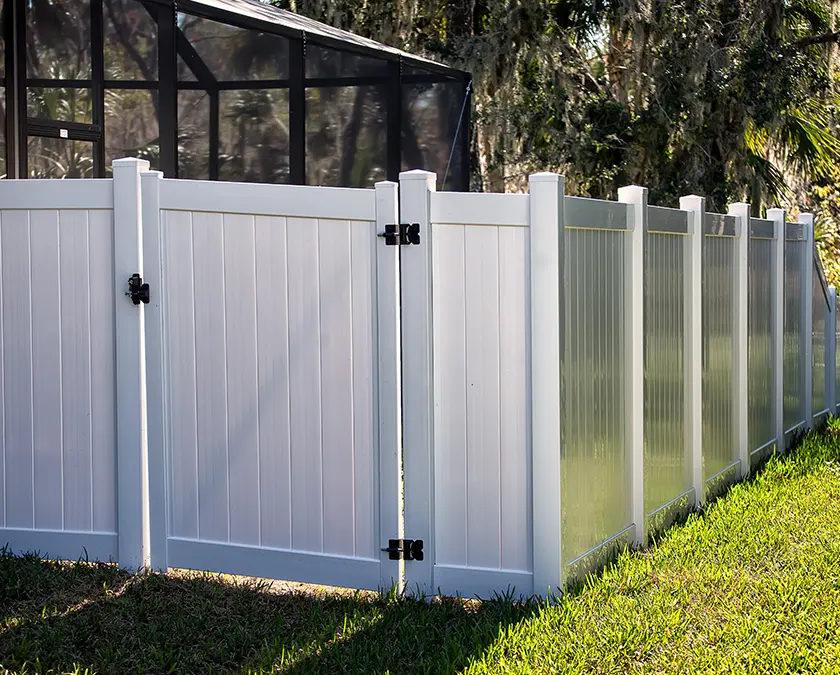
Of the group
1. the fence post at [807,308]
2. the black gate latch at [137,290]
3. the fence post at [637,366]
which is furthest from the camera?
the fence post at [807,308]

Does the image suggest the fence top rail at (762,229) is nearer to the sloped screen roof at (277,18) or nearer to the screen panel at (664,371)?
the screen panel at (664,371)

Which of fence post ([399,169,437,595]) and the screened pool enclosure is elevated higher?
the screened pool enclosure

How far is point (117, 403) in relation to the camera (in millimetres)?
4855

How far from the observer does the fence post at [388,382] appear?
14.6 feet

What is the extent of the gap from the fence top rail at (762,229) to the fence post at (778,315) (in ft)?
0.13

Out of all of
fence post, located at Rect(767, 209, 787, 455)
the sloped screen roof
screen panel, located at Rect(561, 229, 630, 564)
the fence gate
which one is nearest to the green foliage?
the sloped screen roof

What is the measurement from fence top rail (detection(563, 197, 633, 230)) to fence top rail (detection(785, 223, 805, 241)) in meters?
3.03

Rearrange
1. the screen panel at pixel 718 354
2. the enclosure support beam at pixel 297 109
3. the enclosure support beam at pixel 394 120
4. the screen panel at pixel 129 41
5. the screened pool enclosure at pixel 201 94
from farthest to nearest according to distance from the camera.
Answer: the enclosure support beam at pixel 394 120 < the enclosure support beam at pixel 297 109 < the screen panel at pixel 129 41 < the screened pool enclosure at pixel 201 94 < the screen panel at pixel 718 354

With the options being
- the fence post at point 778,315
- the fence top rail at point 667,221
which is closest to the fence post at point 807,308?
the fence post at point 778,315

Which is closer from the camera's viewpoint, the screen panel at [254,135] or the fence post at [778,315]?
the fence post at [778,315]

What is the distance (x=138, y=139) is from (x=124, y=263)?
10.0 feet

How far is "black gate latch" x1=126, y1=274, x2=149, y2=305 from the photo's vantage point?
15.7ft

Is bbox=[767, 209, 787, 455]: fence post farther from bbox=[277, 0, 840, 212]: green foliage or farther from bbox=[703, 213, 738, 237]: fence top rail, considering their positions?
bbox=[277, 0, 840, 212]: green foliage

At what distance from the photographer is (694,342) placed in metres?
6.03
